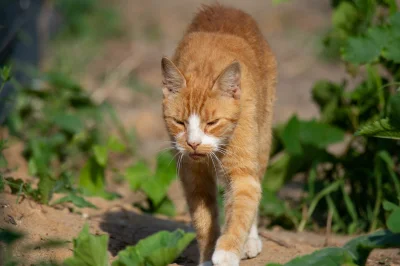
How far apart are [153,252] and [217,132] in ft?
3.22

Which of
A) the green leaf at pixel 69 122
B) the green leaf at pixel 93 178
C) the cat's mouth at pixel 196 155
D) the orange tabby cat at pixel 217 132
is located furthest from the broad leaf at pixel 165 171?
the cat's mouth at pixel 196 155

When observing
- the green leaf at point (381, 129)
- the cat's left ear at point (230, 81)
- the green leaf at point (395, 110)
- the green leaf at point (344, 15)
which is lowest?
the green leaf at point (381, 129)

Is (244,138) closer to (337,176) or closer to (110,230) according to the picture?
(110,230)

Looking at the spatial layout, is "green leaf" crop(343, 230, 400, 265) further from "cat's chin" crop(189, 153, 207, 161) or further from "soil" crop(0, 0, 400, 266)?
"cat's chin" crop(189, 153, 207, 161)

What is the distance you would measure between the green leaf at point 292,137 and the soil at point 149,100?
0.70 m

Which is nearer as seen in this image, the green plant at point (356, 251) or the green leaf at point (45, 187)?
the green plant at point (356, 251)

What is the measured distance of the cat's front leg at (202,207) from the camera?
479 centimetres

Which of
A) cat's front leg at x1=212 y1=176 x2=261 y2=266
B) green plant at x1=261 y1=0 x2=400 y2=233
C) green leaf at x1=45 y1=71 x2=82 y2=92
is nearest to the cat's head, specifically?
cat's front leg at x1=212 y1=176 x2=261 y2=266

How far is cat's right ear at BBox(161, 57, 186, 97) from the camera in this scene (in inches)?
180

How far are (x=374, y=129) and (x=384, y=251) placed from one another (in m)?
0.96

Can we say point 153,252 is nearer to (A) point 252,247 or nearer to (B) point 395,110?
(A) point 252,247

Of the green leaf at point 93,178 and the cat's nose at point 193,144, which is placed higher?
the cat's nose at point 193,144

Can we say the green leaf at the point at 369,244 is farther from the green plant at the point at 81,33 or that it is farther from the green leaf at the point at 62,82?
the green plant at the point at 81,33

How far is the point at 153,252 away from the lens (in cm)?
390
